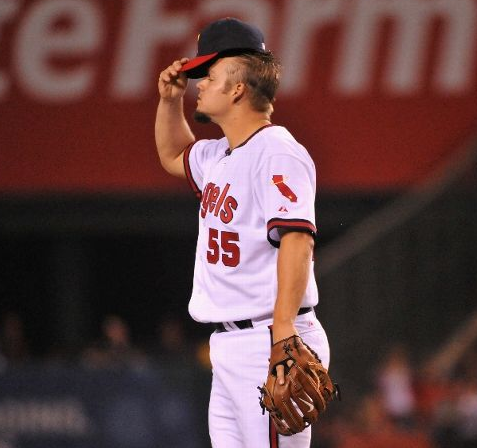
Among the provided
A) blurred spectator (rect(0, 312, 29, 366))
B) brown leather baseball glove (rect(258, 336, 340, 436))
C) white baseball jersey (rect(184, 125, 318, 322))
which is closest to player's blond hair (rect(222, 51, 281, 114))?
white baseball jersey (rect(184, 125, 318, 322))

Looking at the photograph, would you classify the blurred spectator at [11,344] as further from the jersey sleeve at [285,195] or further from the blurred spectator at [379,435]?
the jersey sleeve at [285,195]

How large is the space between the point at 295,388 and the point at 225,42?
1.00 meters

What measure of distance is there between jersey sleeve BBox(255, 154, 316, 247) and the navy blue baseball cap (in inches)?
13.8

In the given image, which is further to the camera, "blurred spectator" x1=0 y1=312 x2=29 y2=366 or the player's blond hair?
"blurred spectator" x1=0 y1=312 x2=29 y2=366

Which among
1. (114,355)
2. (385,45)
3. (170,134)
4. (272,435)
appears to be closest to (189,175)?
(170,134)

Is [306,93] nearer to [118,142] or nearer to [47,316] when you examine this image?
[118,142]

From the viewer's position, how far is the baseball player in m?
3.17

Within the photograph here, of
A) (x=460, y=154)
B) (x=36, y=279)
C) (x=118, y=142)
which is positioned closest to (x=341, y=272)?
(x=460, y=154)

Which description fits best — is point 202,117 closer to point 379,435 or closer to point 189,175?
point 189,175

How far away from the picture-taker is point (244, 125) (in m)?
3.38

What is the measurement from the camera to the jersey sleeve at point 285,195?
10.2 feet

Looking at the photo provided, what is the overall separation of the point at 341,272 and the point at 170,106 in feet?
17.2

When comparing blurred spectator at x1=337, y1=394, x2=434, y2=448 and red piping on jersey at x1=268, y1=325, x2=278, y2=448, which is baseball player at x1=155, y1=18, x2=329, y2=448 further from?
blurred spectator at x1=337, y1=394, x2=434, y2=448

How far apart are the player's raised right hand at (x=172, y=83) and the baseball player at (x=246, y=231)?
0.24 metres
